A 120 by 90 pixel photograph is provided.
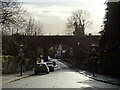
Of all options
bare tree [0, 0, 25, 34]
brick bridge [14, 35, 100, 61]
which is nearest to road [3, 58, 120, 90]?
bare tree [0, 0, 25, 34]

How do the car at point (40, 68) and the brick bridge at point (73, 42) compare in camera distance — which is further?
the brick bridge at point (73, 42)

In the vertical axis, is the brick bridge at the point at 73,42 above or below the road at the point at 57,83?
above

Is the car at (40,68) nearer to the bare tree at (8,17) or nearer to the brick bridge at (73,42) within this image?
the bare tree at (8,17)

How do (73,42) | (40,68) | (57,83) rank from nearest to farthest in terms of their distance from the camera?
(57,83) < (40,68) < (73,42)

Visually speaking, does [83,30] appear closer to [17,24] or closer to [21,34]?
[21,34]

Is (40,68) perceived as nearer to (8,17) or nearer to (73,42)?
(8,17)

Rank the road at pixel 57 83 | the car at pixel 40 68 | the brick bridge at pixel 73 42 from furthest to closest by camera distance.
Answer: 1. the brick bridge at pixel 73 42
2. the car at pixel 40 68
3. the road at pixel 57 83

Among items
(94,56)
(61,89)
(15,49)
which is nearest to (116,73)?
(94,56)

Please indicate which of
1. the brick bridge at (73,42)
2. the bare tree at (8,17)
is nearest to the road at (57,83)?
the bare tree at (8,17)

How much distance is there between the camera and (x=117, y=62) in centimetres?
3331

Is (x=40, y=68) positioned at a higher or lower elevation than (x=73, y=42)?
lower

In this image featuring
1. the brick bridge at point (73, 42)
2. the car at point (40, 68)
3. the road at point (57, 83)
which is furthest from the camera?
the brick bridge at point (73, 42)

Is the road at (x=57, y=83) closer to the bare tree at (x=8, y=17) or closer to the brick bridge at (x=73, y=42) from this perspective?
the bare tree at (x=8, y=17)

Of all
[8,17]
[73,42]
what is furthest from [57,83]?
[73,42]
